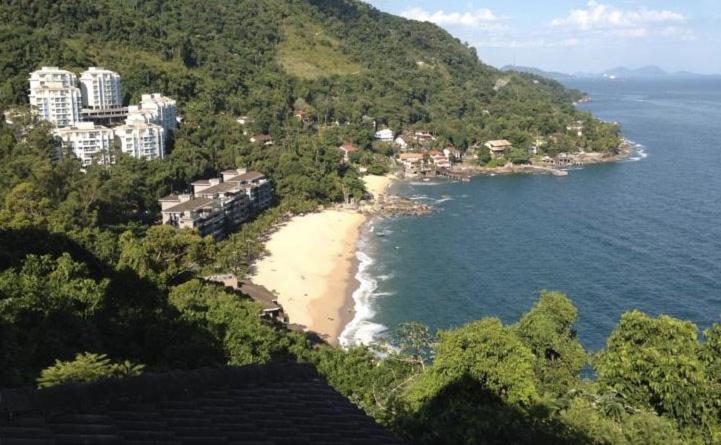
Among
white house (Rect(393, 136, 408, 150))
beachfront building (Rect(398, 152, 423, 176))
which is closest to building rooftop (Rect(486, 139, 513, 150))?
beachfront building (Rect(398, 152, 423, 176))

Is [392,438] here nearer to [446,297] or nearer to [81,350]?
[81,350]

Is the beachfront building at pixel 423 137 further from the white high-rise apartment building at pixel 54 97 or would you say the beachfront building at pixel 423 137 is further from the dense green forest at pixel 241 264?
the white high-rise apartment building at pixel 54 97

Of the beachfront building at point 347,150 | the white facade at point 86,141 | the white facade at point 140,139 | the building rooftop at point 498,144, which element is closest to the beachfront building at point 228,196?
the white facade at point 140,139

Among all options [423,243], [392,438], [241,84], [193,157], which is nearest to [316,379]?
[392,438]

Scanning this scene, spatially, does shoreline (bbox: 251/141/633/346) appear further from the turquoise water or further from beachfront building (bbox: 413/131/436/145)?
beachfront building (bbox: 413/131/436/145)

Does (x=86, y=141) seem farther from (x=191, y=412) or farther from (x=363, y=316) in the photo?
(x=191, y=412)
